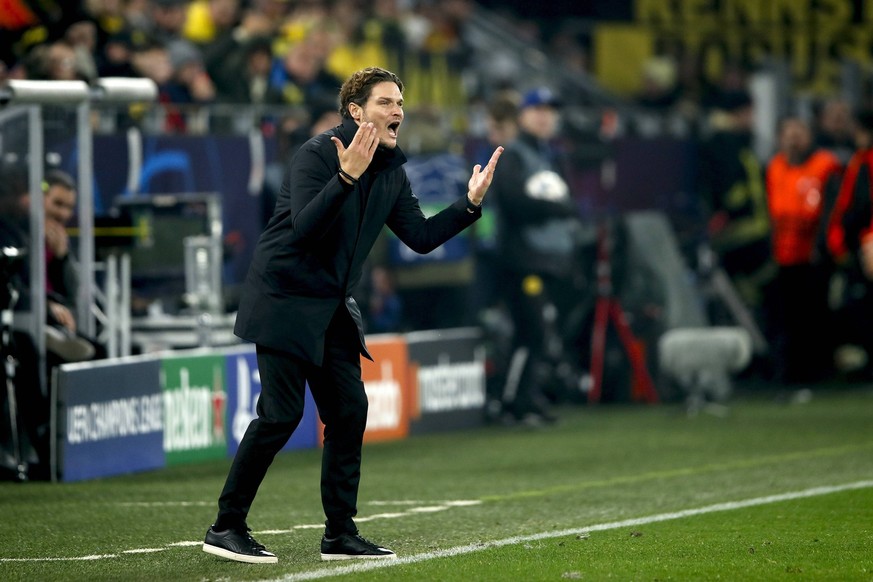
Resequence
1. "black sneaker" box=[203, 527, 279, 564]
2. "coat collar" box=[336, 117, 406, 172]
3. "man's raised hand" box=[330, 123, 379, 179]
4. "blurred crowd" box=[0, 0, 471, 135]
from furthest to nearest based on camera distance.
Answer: "blurred crowd" box=[0, 0, 471, 135]
"coat collar" box=[336, 117, 406, 172]
"black sneaker" box=[203, 527, 279, 564]
"man's raised hand" box=[330, 123, 379, 179]

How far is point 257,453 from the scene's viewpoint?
277 inches

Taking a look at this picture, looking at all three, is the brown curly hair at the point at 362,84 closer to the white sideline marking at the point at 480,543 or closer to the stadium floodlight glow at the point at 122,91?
the white sideline marking at the point at 480,543

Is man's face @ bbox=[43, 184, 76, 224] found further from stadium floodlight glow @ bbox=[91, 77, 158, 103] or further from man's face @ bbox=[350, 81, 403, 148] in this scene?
man's face @ bbox=[350, 81, 403, 148]

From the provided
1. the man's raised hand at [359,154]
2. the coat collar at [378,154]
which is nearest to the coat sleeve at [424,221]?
the coat collar at [378,154]

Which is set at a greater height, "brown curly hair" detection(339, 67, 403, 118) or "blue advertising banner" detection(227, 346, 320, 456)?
"brown curly hair" detection(339, 67, 403, 118)

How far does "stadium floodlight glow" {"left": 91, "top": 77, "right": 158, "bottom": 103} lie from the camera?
1108 cm

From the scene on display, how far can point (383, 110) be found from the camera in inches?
277

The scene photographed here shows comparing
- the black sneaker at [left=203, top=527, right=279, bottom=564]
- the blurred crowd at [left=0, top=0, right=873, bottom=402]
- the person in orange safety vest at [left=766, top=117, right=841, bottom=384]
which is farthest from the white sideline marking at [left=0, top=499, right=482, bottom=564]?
the person in orange safety vest at [left=766, top=117, right=841, bottom=384]

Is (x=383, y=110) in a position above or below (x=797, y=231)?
above

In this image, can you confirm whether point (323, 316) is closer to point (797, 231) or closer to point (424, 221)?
point (424, 221)

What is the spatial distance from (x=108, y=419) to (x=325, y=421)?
11.9ft

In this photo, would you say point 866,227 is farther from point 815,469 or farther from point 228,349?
point 228,349

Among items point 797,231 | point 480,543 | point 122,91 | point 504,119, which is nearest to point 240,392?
point 122,91

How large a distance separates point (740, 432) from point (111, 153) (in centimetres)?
484
